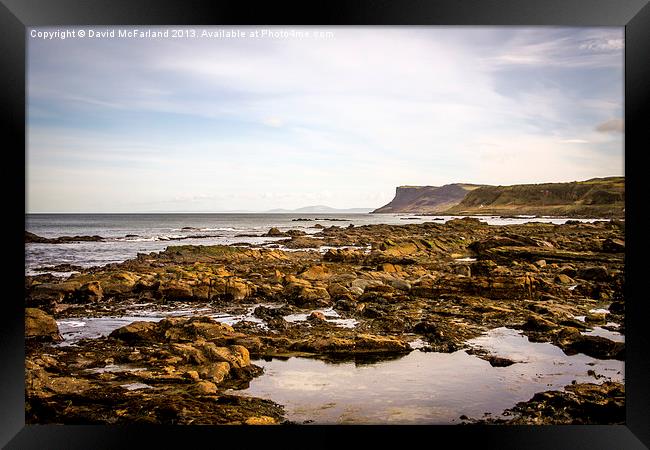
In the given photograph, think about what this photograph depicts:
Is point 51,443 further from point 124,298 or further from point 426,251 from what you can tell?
point 426,251

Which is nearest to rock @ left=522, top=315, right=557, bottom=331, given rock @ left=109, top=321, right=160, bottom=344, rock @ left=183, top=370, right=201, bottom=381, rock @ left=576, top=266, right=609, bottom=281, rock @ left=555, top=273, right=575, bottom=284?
rock @ left=555, top=273, right=575, bottom=284

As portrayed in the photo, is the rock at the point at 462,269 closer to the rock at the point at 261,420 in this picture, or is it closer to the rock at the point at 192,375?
the rock at the point at 261,420

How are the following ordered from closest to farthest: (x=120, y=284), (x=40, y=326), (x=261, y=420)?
(x=261, y=420) → (x=40, y=326) → (x=120, y=284)

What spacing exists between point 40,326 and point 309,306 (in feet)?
9.62

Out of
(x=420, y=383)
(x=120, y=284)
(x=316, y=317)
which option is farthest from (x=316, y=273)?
(x=120, y=284)

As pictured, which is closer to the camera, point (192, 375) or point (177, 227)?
point (192, 375)

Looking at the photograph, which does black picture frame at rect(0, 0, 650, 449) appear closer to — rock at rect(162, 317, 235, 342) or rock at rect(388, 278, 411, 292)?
rock at rect(162, 317, 235, 342)

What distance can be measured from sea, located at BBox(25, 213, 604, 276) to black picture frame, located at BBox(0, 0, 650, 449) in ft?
2.68

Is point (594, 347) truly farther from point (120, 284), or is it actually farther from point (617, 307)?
point (120, 284)

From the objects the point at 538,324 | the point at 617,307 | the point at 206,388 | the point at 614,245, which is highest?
the point at 614,245

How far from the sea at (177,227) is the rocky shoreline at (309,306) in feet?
0.40

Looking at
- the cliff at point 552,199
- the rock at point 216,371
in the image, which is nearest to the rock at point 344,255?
the cliff at point 552,199
